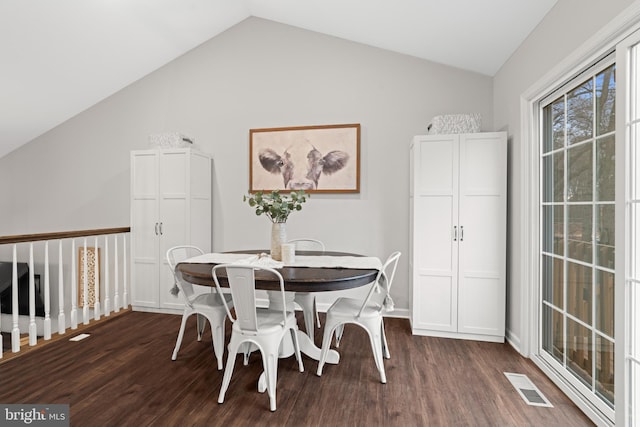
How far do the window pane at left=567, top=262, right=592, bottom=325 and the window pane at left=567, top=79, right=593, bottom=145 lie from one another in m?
0.82

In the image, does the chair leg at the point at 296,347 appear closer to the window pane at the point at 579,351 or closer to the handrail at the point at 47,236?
the window pane at the point at 579,351

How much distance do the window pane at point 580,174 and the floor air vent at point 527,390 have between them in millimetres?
1265

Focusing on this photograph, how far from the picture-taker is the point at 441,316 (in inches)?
120

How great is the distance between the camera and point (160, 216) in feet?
12.0

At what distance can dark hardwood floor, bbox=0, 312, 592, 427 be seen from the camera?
1.84m

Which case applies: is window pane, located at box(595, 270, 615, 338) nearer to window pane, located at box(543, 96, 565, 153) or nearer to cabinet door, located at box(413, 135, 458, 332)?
window pane, located at box(543, 96, 565, 153)

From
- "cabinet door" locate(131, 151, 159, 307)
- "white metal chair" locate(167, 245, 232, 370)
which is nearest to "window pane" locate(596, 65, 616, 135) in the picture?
"white metal chair" locate(167, 245, 232, 370)

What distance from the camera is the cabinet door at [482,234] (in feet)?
9.61

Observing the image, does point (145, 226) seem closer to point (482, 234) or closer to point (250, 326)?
point (250, 326)

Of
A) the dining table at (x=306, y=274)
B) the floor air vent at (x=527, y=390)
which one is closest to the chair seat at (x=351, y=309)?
the dining table at (x=306, y=274)

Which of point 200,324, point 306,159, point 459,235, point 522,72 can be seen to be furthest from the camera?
point 306,159

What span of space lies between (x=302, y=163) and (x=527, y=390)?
9.37 feet

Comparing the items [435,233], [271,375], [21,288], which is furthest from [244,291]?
[21,288]

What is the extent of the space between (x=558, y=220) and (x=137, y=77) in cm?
476
